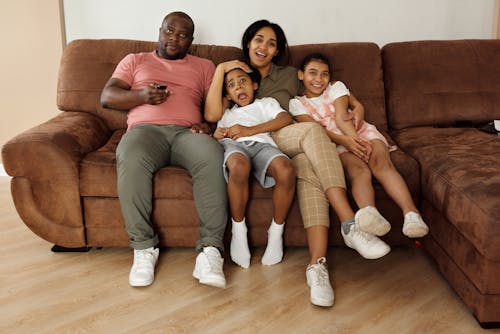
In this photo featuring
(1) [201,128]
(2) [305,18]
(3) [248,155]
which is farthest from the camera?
(2) [305,18]

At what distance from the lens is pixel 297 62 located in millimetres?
2607

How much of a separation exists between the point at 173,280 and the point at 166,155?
0.53 meters

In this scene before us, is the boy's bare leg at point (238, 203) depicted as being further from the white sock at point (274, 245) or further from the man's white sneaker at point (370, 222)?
the man's white sneaker at point (370, 222)

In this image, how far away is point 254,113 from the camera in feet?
7.42

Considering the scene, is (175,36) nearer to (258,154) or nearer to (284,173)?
(258,154)

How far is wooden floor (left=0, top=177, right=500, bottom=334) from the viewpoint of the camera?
1.66 meters

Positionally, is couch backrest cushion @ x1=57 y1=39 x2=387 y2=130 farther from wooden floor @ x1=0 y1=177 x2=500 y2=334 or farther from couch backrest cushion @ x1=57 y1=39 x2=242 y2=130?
wooden floor @ x1=0 y1=177 x2=500 y2=334

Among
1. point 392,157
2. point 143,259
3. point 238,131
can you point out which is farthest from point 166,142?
point 392,157

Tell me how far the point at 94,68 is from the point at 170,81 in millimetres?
467

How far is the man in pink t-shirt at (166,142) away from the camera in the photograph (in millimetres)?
1967

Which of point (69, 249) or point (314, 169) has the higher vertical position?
point (314, 169)

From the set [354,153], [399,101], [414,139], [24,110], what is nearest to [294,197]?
[354,153]

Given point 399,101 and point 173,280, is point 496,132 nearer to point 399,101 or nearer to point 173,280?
point 399,101

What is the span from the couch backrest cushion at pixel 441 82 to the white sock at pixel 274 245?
3.27ft
